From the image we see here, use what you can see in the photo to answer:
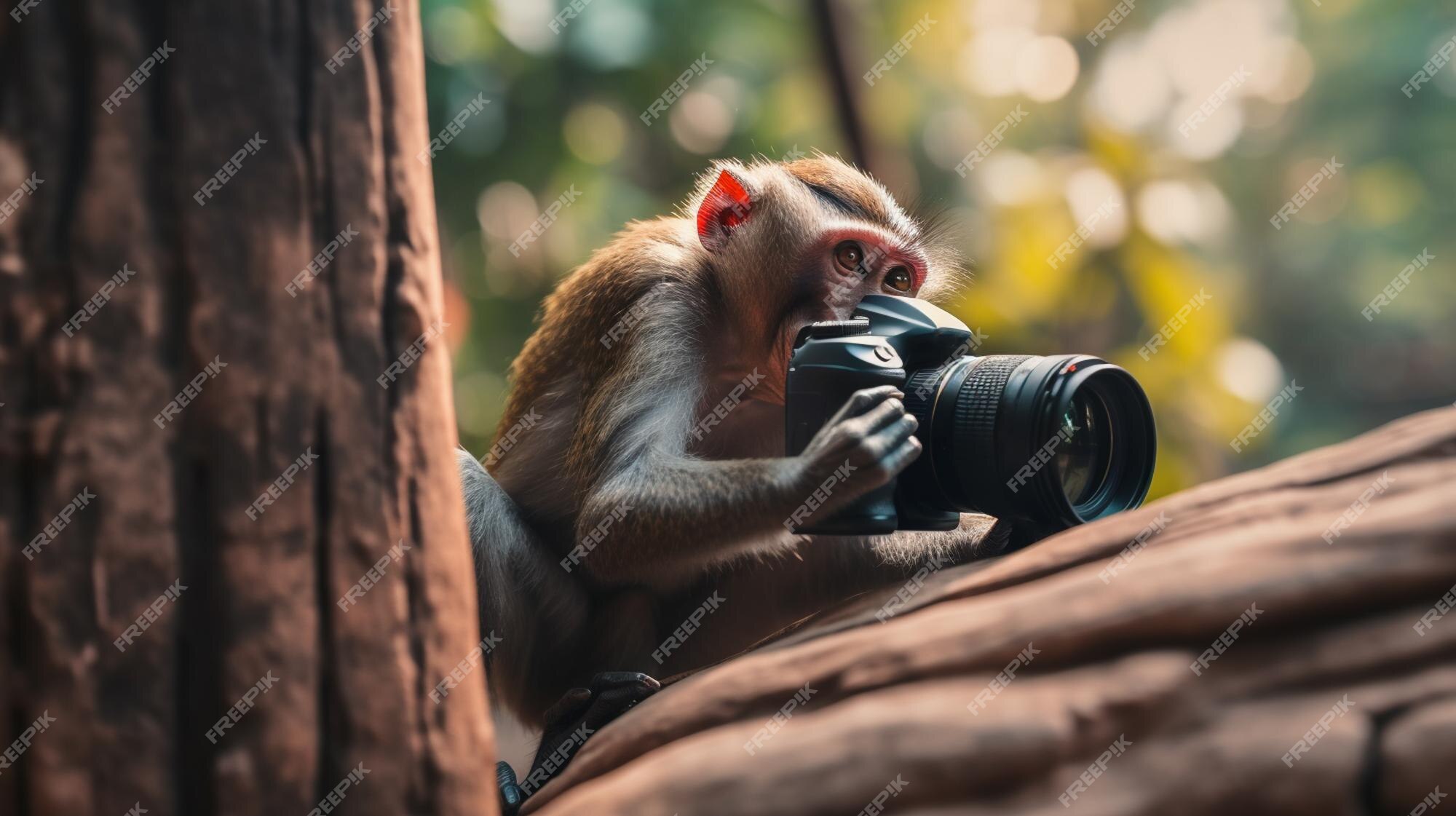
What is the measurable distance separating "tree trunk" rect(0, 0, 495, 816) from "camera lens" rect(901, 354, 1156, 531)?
1261mm

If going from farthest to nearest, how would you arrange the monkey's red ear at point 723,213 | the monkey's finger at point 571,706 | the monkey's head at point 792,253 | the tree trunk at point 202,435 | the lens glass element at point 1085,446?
the monkey's red ear at point 723,213, the monkey's head at point 792,253, the monkey's finger at point 571,706, the lens glass element at point 1085,446, the tree trunk at point 202,435

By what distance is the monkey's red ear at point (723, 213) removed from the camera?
341 cm

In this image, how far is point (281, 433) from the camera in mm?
1723

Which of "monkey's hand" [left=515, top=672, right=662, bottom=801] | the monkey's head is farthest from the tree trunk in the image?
the monkey's head

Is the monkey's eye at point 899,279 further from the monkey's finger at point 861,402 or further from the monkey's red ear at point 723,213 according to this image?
the monkey's finger at point 861,402

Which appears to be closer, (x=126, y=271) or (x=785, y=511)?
(x=126, y=271)

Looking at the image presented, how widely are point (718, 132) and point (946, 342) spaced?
7508 mm

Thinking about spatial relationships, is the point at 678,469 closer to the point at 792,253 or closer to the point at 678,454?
the point at 678,454

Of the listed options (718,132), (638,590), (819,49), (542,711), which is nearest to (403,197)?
(638,590)

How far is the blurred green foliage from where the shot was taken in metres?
6.86

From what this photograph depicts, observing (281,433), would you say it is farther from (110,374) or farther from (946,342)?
(946,342)

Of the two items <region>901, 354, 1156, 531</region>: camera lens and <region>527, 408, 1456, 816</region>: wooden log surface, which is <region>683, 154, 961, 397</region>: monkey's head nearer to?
<region>901, 354, 1156, 531</region>: camera lens

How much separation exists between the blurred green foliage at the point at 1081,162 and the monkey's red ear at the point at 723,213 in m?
0.77

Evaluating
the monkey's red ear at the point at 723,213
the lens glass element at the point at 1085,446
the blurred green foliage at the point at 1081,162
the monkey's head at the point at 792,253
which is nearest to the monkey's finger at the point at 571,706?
the monkey's head at the point at 792,253
